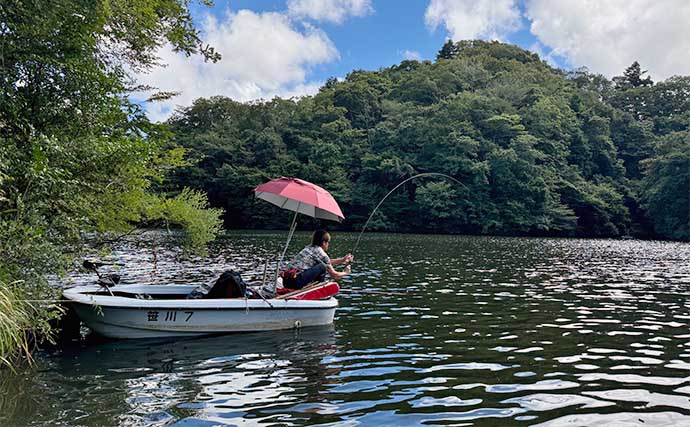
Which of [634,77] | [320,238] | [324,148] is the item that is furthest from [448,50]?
[320,238]

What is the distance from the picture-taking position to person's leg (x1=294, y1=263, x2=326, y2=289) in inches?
477

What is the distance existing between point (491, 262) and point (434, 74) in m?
61.4

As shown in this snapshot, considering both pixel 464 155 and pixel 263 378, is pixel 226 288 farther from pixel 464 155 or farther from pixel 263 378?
pixel 464 155

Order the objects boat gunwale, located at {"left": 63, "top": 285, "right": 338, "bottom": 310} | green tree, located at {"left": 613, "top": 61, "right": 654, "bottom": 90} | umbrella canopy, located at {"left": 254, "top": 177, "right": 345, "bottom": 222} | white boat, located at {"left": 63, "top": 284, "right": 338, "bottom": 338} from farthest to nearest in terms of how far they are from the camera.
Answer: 1. green tree, located at {"left": 613, "top": 61, "right": 654, "bottom": 90}
2. umbrella canopy, located at {"left": 254, "top": 177, "right": 345, "bottom": 222}
3. white boat, located at {"left": 63, "top": 284, "right": 338, "bottom": 338}
4. boat gunwale, located at {"left": 63, "top": 285, "right": 338, "bottom": 310}

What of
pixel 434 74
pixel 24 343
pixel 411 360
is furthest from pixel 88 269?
pixel 434 74

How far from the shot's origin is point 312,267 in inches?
480

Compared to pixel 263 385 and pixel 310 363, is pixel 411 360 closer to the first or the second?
pixel 310 363

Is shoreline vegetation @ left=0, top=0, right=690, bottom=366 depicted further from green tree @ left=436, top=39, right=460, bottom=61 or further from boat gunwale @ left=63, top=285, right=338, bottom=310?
green tree @ left=436, top=39, right=460, bottom=61

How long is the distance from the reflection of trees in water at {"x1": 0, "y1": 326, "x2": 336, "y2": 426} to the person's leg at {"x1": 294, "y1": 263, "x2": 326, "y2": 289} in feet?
5.30

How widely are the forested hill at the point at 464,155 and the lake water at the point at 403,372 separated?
1988 inches

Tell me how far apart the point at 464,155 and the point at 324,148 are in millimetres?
17711

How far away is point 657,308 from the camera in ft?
48.1

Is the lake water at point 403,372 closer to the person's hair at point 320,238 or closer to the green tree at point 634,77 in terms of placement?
the person's hair at point 320,238

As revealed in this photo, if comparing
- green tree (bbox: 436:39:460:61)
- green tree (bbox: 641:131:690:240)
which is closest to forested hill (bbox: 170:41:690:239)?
green tree (bbox: 641:131:690:240)
